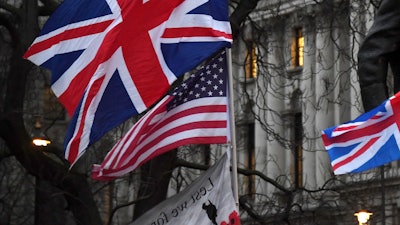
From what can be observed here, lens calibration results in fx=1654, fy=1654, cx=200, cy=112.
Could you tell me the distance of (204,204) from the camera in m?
13.0

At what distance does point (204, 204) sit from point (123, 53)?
5.85ft

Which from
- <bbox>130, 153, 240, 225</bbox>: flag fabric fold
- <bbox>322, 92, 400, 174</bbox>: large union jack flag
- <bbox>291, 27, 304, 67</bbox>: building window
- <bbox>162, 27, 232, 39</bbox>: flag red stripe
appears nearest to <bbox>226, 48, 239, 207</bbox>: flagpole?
<bbox>130, 153, 240, 225</bbox>: flag fabric fold

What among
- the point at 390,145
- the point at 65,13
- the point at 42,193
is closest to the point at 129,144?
the point at 65,13

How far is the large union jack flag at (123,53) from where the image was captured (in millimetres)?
13766

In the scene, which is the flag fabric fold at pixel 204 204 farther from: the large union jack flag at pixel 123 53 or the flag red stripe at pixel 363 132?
the flag red stripe at pixel 363 132

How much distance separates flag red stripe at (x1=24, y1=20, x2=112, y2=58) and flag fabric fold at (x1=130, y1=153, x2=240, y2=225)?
185 cm

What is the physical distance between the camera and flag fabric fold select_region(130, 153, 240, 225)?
12922 mm

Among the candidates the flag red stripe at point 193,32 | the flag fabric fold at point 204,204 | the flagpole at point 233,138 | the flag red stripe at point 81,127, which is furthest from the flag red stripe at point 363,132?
the flag red stripe at point 81,127

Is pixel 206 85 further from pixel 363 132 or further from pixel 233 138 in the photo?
pixel 363 132

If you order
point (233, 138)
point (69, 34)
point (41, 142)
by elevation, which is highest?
point (41, 142)

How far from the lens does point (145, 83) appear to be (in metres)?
14.0

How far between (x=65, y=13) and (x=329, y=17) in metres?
16.8

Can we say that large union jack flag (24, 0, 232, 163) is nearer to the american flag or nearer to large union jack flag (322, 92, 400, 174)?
the american flag

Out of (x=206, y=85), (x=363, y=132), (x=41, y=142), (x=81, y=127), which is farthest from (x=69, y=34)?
(x=41, y=142)
